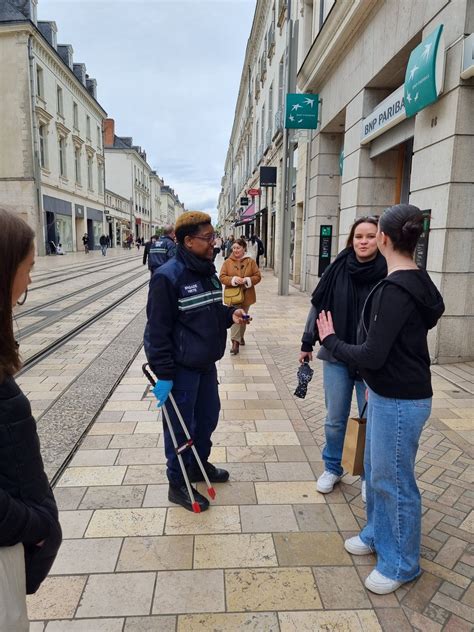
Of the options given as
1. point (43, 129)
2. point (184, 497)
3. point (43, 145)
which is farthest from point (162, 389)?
point (43, 129)

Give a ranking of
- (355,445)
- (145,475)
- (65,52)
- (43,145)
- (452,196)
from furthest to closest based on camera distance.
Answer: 1. (65,52)
2. (43,145)
3. (452,196)
4. (145,475)
5. (355,445)

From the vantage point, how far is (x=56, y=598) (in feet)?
7.77

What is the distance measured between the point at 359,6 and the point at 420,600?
9769 millimetres

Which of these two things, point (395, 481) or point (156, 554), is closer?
point (395, 481)

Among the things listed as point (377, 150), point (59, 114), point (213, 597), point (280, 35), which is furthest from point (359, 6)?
point (59, 114)

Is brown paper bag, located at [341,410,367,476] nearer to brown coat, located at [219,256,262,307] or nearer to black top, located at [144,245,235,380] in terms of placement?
black top, located at [144,245,235,380]

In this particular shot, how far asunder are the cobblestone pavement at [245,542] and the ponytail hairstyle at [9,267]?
1.57 metres

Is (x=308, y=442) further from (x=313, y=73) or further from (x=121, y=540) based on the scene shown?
(x=313, y=73)

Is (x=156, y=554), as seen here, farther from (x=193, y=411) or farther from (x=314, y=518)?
(x=314, y=518)

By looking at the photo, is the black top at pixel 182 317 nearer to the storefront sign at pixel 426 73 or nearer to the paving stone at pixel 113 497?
the paving stone at pixel 113 497

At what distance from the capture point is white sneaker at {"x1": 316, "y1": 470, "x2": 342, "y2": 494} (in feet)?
11.0

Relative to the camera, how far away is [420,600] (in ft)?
7.77

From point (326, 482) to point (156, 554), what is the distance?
1.29 meters

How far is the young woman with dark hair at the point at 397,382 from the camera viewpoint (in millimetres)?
2191
